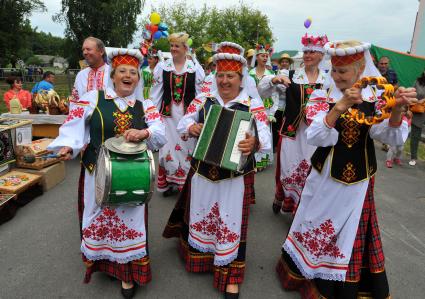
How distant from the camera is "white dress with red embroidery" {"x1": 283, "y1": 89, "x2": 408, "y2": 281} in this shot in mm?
2117

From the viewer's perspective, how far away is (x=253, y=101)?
2643mm

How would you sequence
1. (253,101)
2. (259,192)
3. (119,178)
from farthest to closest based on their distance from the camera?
1. (259,192)
2. (253,101)
3. (119,178)

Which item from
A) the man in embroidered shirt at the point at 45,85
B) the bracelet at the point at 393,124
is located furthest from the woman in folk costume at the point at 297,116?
the man in embroidered shirt at the point at 45,85

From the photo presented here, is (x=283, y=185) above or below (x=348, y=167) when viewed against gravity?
below

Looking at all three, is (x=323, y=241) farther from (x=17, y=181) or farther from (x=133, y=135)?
(x=17, y=181)

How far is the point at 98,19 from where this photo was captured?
2847cm

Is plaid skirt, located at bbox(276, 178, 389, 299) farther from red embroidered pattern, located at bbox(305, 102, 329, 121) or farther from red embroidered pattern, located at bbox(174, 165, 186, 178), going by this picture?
red embroidered pattern, located at bbox(174, 165, 186, 178)

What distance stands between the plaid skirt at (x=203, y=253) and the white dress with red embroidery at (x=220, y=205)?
86 millimetres

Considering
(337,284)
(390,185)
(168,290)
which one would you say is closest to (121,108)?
(168,290)

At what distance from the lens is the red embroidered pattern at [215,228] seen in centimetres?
254

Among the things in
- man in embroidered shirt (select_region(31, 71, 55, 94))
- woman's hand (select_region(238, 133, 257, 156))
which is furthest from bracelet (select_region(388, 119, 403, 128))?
man in embroidered shirt (select_region(31, 71, 55, 94))

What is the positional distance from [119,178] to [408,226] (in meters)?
3.89

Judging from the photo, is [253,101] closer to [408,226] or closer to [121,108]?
[121,108]

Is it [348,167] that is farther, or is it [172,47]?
[172,47]
